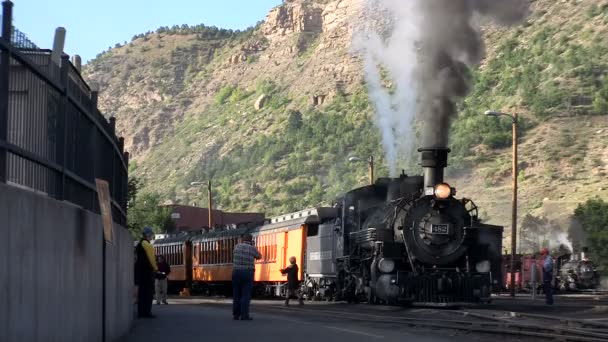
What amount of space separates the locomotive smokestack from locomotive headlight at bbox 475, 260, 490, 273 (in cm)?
208

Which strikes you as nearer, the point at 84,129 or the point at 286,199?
the point at 84,129

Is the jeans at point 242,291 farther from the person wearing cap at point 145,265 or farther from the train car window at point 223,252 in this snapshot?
the train car window at point 223,252

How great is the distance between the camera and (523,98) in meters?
109

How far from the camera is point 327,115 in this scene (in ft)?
448

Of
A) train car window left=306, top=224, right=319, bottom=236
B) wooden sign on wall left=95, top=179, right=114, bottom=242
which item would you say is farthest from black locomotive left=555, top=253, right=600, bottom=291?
wooden sign on wall left=95, top=179, right=114, bottom=242

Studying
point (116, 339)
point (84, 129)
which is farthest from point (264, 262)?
point (84, 129)

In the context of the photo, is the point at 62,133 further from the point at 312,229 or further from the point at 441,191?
the point at 312,229

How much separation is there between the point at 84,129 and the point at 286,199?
4061 inches

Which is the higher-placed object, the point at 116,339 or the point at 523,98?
the point at 523,98

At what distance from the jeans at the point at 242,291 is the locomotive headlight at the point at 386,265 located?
5611 mm

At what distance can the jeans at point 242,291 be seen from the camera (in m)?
19.7

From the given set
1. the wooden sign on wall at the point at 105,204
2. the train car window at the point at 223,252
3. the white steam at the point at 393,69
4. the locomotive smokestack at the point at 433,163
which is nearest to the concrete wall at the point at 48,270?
the wooden sign on wall at the point at 105,204

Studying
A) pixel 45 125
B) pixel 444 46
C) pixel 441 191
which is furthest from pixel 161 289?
pixel 45 125

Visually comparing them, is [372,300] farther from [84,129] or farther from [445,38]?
[84,129]
